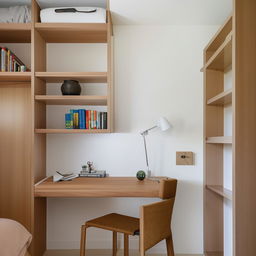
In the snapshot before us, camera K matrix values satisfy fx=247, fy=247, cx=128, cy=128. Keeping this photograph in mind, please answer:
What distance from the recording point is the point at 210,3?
2.11m

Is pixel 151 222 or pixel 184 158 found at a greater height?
pixel 184 158

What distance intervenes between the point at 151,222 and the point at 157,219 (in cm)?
7

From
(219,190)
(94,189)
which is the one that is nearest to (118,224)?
(94,189)

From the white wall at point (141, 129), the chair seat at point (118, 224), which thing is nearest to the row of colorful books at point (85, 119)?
the white wall at point (141, 129)

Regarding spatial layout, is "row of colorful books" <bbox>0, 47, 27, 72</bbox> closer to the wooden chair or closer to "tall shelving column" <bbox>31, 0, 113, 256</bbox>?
"tall shelving column" <bbox>31, 0, 113, 256</bbox>

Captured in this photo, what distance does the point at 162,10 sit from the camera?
2.23m

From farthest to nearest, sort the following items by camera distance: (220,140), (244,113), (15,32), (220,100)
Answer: (15,32), (220,100), (220,140), (244,113)

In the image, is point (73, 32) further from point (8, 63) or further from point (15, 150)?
point (15, 150)

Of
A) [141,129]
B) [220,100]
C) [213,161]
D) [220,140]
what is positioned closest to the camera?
[220,140]

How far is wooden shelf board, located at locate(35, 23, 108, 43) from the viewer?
2.18 m

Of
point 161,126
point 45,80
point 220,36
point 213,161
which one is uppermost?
point 220,36

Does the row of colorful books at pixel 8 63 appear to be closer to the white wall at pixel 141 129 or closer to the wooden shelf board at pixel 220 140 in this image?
the white wall at pixel 141 129

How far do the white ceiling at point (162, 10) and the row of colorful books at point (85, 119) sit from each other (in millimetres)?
943

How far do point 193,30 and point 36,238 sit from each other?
8.16ft
